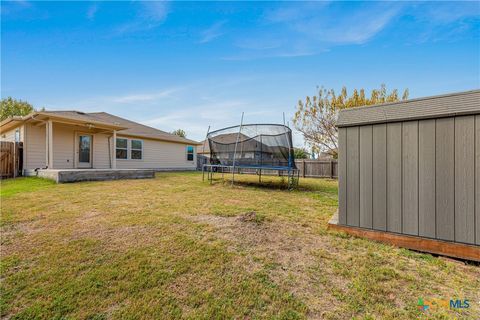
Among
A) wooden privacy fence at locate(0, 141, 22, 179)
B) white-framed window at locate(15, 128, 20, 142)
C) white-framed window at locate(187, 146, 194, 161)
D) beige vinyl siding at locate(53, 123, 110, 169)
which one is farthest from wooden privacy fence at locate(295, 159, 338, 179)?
white-framed window at locate(15, 128, 20, 142)

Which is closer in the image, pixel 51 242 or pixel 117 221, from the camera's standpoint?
pixel 51 242

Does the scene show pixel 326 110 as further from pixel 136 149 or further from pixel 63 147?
pixel 63 147

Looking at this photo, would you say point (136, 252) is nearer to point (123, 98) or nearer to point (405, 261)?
point (405, 261)

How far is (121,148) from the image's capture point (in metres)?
11.9

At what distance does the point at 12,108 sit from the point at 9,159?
23349mm

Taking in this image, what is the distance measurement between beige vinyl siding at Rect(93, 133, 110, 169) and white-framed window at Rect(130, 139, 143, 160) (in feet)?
4.80

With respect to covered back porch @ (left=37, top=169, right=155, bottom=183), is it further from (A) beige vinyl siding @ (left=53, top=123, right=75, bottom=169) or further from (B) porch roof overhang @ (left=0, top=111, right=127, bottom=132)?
(B) porch roof overhang @ (left=0, top=111, right=127, bottom=132)

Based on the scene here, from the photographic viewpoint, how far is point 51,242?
7.32ft

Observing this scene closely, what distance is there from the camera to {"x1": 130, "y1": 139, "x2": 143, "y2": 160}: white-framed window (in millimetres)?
12406

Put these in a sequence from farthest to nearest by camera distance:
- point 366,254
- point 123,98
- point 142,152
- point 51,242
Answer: point 123,98 → point 142,152 → point 51,242 → point 366,254

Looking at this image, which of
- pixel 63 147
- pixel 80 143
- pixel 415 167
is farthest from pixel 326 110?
pixel 63 147

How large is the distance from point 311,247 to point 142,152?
12.6 m

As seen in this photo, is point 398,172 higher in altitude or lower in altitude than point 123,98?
lower

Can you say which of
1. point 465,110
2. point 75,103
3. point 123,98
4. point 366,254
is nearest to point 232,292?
point 366,254
